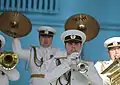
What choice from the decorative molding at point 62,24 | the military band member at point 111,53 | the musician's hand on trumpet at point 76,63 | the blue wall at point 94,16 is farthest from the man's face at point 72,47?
the decorative molding at point 62,24

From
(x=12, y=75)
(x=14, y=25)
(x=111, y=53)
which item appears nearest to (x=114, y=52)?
(x=111, y=53)

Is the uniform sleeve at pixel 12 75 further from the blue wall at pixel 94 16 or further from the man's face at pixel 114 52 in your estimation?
the blue wall at pixel 94 16

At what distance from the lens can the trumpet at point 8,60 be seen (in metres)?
3.78

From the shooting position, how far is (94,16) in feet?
17.2

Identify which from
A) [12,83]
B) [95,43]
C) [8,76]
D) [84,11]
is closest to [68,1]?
[84,11]

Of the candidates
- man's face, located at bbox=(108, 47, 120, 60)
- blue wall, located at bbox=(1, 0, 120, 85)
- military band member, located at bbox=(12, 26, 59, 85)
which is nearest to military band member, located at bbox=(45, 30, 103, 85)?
man's face, located at bbox=(108, 47, 120, 60)

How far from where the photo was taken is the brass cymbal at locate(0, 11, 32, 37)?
4.19 meters

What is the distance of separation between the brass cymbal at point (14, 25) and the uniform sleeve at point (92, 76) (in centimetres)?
101

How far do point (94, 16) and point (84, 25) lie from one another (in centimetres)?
91

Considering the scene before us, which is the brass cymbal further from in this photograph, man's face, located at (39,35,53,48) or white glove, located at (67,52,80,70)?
white glove, located at (67,52,80,70)

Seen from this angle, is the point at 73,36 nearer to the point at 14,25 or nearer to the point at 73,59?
the point at 73,59

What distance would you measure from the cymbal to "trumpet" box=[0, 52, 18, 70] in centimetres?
73

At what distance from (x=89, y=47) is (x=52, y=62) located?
5.46 ft

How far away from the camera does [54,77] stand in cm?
339
